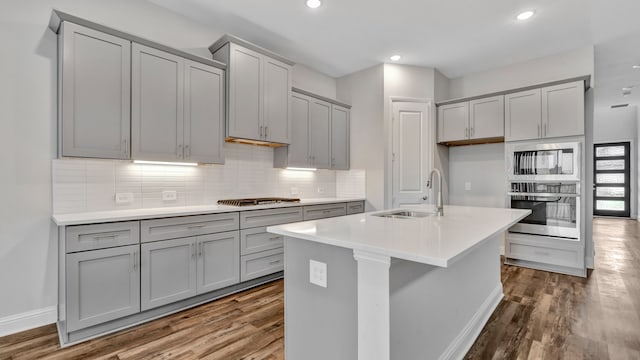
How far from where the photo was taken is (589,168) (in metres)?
3.66

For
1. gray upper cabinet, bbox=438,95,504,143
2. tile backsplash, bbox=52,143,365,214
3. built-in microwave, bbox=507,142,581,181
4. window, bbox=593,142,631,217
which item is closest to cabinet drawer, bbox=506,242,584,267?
built-in microwave, bbox=507,142,581,181

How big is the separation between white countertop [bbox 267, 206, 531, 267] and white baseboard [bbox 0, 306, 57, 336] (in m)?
2.10

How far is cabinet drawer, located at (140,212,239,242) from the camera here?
236cm

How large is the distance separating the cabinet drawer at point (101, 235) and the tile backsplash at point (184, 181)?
0.50 m

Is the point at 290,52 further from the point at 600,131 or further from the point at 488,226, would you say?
the point at 600,131

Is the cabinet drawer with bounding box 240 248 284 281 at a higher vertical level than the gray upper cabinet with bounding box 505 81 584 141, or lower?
lower

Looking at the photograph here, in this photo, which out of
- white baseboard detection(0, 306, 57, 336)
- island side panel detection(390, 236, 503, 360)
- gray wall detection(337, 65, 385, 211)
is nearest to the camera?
island side panel detection(390, 236, 503, 360)

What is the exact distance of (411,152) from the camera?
4422 millimetres

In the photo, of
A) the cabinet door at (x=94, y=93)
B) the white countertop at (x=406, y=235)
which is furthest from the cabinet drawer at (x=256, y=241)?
the white countertop at (x=406, y=235)

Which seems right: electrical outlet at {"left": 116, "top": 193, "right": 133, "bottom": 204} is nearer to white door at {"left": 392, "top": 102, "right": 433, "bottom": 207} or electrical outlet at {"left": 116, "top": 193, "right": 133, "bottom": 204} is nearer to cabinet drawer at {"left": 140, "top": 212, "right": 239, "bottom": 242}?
cabinet drawer at {"left": 140, "top": 212, "right": 239, "bottom": 242}

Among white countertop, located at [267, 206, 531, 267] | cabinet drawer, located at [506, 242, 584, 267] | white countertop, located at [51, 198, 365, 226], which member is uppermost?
white countertop, located at [267, 206, 531, 267]

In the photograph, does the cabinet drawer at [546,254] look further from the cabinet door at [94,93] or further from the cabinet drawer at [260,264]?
the cabinet door at [94,93]

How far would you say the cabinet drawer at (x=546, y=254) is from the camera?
3529mm

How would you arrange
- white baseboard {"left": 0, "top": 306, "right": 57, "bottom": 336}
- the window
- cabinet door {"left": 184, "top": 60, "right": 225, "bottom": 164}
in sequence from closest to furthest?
white baseboard {"left": 0, "top": 306, "right": 57, "bottom": 336}, cabinet door {"left": 184, "top": 60, "right": 225, "bottom": 164}, the window
